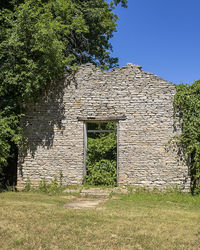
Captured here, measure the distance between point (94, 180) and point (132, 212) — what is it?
339 centimetres

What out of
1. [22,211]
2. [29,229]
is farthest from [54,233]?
[22,211]

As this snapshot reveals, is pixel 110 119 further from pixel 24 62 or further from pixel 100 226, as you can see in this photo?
pixel 100 226

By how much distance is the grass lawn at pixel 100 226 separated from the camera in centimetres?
407

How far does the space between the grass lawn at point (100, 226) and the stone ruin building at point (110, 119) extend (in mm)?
2095

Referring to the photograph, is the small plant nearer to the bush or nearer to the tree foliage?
the bush

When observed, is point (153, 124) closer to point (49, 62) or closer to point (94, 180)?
point (94, 180)

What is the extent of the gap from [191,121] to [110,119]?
2683mm

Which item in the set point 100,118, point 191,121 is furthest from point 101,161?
point 191,121

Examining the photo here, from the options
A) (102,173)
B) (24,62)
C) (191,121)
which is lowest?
(102,173)

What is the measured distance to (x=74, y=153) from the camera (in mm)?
9195

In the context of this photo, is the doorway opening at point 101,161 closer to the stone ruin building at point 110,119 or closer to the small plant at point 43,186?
the stone ruin building at point 110,119

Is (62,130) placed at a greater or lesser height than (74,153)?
greater

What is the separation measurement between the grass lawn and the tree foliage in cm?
220

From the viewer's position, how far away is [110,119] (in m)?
9.17
